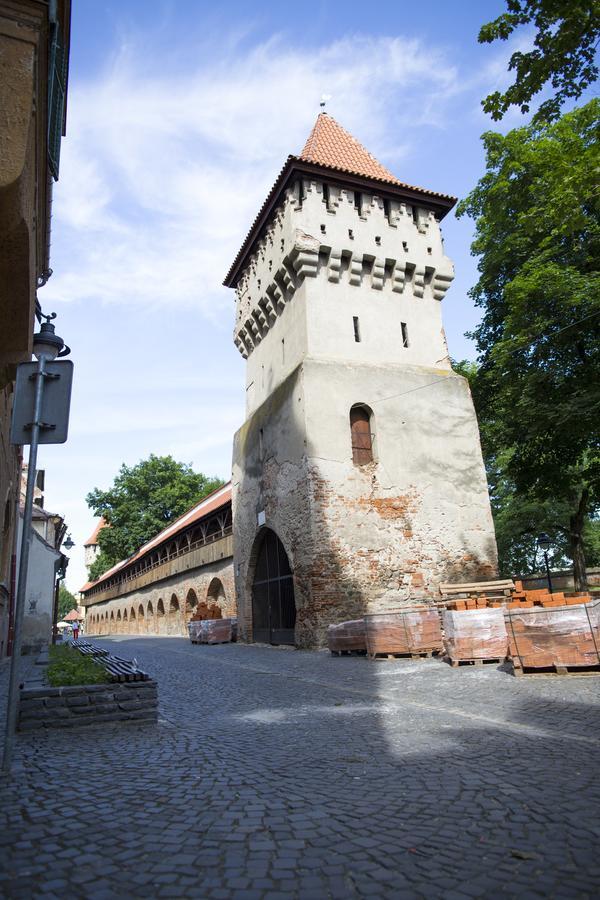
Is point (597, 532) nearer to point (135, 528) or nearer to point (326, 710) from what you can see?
point (135, 528)

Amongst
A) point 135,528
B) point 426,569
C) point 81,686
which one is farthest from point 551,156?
point 135,528

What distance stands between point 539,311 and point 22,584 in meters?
14.7

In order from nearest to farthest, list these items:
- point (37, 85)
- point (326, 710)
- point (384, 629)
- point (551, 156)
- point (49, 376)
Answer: point (49, 376), point (37, 85), point (326, 710), point (384, 629), point (551, 156)

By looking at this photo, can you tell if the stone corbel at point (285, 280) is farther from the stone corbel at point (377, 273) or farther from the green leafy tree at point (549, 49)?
the green leafy tree at point (549, 49)

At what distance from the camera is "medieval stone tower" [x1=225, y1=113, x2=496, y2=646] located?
14.8m

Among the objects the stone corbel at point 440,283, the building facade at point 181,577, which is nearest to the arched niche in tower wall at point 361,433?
the stone corbel at point 440,283

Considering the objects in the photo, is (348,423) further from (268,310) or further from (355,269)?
(268,310)

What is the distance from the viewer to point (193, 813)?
3023mm

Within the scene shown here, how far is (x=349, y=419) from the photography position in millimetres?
15797

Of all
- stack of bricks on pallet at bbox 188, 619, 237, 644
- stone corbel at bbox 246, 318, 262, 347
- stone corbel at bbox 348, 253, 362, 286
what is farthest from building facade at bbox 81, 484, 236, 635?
stone corbel at bbox 348, 253, 362, 286

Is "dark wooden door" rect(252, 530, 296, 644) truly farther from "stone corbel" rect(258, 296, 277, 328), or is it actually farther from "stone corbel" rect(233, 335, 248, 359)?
"stone corbel" rect(233, 335, 248, 359)

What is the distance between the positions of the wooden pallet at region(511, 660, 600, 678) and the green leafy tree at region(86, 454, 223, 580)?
38.2 metres

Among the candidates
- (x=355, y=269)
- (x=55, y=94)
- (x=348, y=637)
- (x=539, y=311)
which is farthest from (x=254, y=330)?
(x=55, y=94)

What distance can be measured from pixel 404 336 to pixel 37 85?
14462 mm
